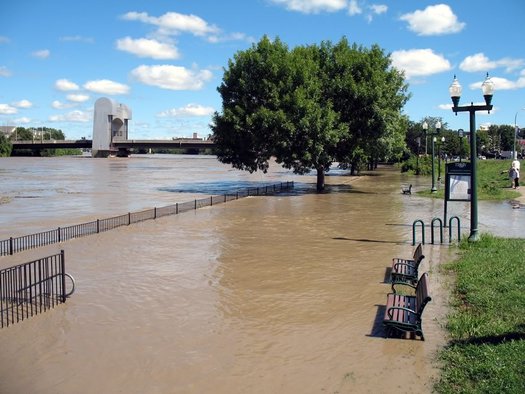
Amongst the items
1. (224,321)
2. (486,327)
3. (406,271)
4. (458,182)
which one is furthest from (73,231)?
(486,327)

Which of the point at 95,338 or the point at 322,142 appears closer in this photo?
the point at 95,338

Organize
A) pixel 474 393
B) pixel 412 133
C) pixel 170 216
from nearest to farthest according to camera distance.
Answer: pixel 474 393 → pixel 170 216 → pixel 412 133

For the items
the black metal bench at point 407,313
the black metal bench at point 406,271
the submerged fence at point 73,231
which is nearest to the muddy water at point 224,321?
the black metal bench at point 407,313

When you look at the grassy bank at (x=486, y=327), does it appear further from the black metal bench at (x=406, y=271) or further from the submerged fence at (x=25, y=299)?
the submerged fence at (x=25, y=299)

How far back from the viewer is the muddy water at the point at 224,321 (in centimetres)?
729

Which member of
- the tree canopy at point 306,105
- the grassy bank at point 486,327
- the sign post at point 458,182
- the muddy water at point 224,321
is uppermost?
the tree canopy at point 306,105

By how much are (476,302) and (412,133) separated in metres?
119

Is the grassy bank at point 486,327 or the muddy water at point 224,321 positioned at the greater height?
the grassy bank at point 486,327

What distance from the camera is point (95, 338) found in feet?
29.1

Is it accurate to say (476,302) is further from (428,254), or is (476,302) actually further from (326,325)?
(428,254)

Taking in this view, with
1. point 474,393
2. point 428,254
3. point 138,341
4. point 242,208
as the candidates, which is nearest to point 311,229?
point 428,254

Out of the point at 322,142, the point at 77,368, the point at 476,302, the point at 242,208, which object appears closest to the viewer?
the point at 77,368

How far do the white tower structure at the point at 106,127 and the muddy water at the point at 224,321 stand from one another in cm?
14896

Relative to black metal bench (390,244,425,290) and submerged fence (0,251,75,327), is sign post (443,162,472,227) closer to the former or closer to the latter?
black metal bench (390,244,425,290)
